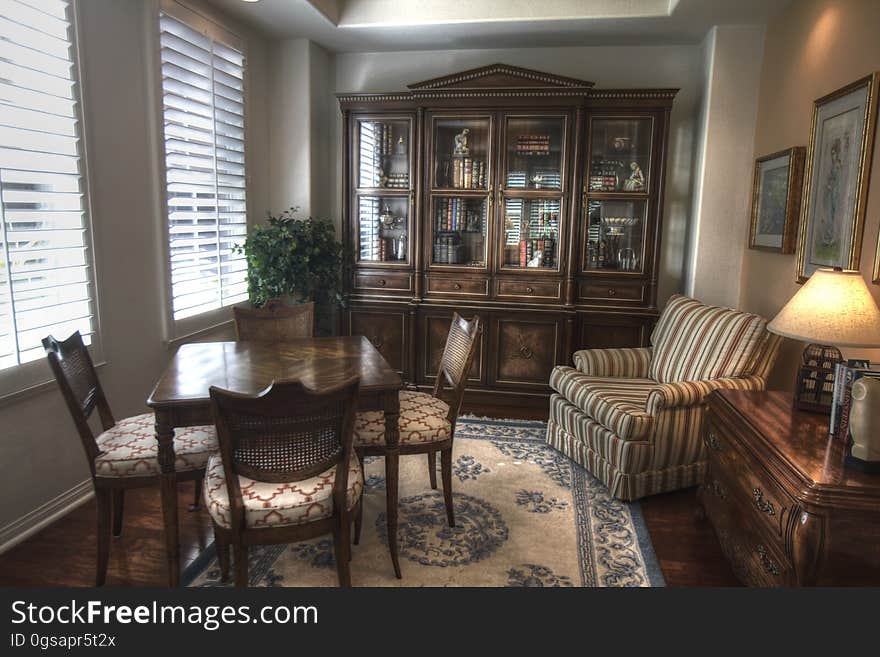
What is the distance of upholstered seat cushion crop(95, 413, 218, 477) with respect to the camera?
88.7 inches

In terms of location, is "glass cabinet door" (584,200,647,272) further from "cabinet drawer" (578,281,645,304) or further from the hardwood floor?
the hardwood floor

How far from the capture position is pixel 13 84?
2441 mm

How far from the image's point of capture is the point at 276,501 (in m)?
1.98

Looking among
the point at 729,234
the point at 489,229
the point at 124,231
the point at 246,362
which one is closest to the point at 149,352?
the point at 124,231

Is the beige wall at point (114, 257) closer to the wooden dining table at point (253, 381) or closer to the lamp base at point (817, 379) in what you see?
the wooden dining table at point (253, 381)

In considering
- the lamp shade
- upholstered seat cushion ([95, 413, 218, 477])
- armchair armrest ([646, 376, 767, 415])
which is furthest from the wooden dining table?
the lamp shade

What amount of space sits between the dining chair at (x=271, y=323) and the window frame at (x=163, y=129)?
0.51 m

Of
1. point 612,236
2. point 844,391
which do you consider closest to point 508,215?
point 612,236

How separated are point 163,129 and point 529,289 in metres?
2.60

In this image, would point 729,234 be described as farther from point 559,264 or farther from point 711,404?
point 711,404

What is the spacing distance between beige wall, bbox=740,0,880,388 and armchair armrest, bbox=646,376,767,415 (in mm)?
A: 408

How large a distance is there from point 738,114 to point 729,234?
2.63ft

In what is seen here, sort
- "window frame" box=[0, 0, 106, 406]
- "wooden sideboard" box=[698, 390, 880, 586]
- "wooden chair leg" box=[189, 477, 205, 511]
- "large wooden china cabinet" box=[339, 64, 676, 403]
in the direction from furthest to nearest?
"large wooden china cabinet" box=[339, 64, 676, 403] < "wooden chair leg" box=[189, 477, 205, 511] < "window frame" box=[0, 0, 106, 406] < "wooden sideboard" box=[698, 390, 880, 586]

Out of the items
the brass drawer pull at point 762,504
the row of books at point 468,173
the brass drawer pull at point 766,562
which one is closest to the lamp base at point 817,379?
the brass drawer pull at point 762,504
